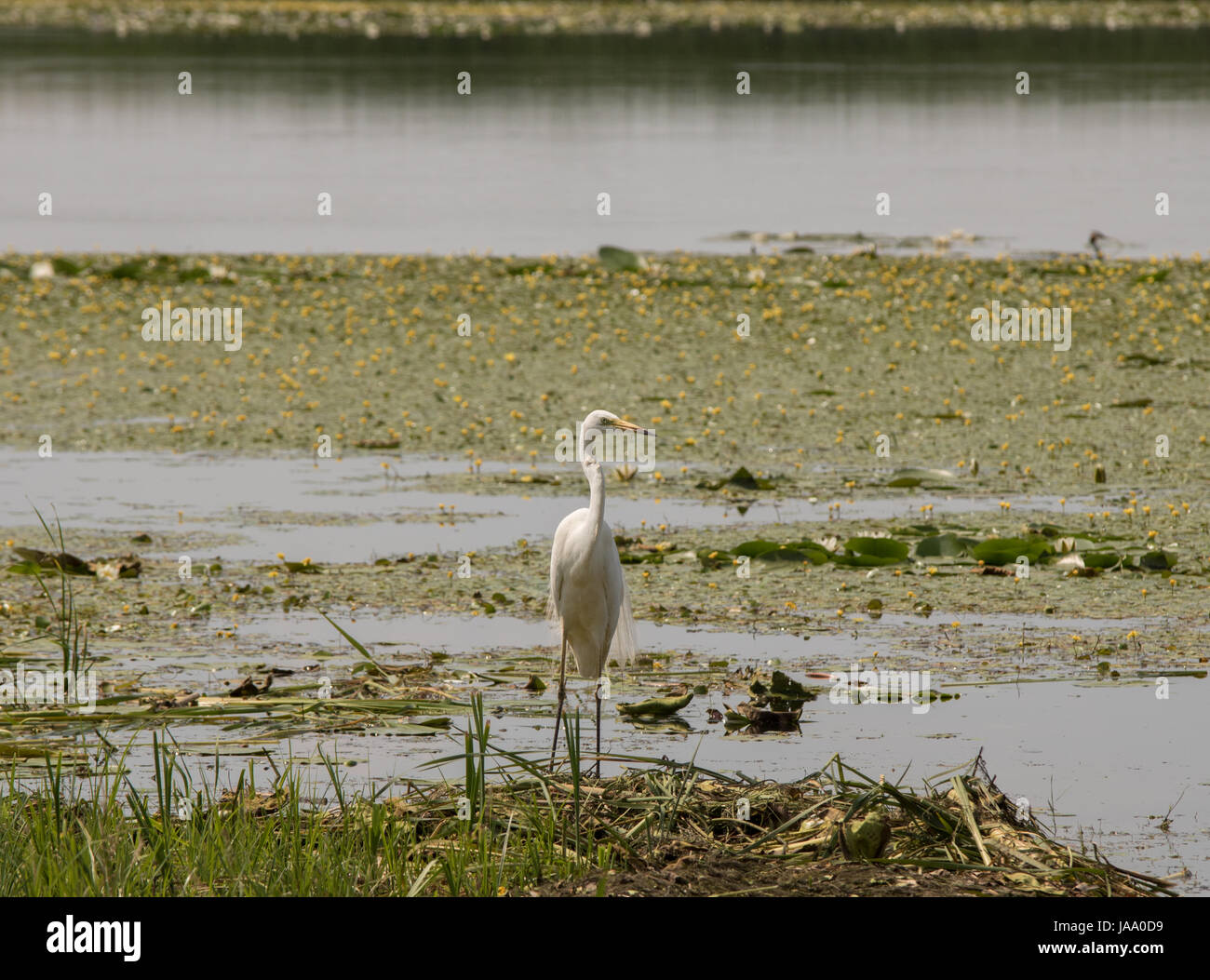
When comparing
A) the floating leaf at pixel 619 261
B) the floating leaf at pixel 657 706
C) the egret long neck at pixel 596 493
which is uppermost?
the floating leaf at pixel 619 261

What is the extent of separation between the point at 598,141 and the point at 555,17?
114 ft

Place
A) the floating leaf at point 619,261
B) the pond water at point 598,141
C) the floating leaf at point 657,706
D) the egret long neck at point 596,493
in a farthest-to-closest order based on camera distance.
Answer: the pond water at point 598,141
the floating leaf at point 619,261
the floating leaf at point 657,706
the egret long neck at point 596,493

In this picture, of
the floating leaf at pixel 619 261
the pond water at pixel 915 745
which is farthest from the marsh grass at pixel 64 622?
the floating leaf at pixel 619 261

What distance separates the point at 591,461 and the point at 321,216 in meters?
22.5

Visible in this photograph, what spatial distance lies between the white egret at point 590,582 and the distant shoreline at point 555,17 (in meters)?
62.2

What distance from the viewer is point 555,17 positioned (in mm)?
74062

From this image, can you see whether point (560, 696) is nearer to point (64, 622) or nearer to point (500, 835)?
point (500, 835)

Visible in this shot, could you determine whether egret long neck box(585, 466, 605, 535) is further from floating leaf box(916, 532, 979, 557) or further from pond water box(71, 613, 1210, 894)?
floating leaf box(916, 532, 979, 557)

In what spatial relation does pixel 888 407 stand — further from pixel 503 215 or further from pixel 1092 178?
pixel 1092 178

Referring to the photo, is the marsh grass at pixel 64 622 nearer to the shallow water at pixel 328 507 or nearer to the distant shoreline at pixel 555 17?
the shallow water at pixel 328 507

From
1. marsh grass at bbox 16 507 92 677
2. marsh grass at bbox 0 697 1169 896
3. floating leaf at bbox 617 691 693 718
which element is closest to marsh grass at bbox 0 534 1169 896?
marsh grass at bbox 0 697 1169 896

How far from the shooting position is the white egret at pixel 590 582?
8.35m

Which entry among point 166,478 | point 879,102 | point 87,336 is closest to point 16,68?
point 879,102

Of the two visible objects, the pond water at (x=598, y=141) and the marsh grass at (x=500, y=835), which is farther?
the pond water at (x=598, y=141)
